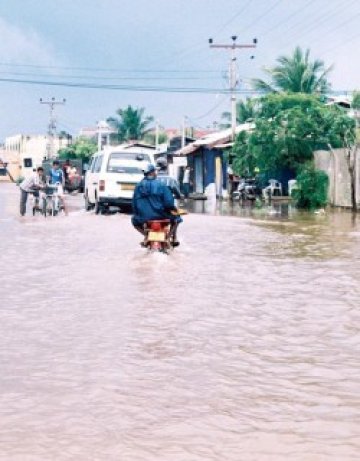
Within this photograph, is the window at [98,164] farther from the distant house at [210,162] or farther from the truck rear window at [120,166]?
the distant house at [210,162]

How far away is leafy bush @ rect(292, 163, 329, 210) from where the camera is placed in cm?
3095

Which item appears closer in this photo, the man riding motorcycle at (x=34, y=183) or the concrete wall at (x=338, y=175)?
the man riding motorcycle at (x=34, y=183)

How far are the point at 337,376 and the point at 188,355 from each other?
47.9 inches

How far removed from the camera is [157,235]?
14078mm

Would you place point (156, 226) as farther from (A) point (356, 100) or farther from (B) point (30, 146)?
(B) point (30, 146)

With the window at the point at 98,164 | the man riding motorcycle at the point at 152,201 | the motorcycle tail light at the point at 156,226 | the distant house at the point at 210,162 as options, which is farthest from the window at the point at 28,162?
the motorcycle tail light at the point at 156,226

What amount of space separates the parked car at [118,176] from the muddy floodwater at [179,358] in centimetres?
1125

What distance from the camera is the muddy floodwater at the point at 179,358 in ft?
15.8

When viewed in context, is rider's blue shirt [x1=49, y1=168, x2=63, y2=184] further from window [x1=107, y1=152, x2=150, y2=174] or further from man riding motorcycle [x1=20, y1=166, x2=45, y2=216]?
window [x1=107, y1=152, x2=150, y2=174]

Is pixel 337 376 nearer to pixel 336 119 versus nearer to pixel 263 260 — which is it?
pixel 263 260

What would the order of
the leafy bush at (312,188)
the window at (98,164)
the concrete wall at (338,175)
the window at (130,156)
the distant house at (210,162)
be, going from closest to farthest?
1. the window at (130,156)
2. the window at (98,164)
3. the concrete wall at (338,175)
4. the leafy bush at (312,188)
5. the distant house at (210,162)

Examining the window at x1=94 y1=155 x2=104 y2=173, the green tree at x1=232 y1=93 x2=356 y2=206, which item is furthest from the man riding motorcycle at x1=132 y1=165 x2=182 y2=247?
the green tree at x1=232 y1=93 x2=356 y2=206

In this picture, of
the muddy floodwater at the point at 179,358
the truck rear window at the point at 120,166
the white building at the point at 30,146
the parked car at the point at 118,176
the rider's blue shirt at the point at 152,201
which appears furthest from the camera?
the white building at the point at 30,146

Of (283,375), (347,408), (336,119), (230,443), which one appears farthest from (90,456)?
(336,119)
